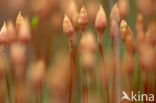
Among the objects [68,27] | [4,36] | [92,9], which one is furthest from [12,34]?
[92,9]

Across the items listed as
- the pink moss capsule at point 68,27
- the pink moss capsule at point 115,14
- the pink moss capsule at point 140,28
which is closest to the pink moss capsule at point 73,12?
the pink moss capsule at point 68,27

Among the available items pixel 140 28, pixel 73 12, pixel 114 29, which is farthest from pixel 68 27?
pixel 140 28

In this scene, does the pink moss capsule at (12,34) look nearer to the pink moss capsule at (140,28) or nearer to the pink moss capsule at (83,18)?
the pink moss capsule at (83,18)

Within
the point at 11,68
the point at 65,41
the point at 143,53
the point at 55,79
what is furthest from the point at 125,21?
the point at 11,68

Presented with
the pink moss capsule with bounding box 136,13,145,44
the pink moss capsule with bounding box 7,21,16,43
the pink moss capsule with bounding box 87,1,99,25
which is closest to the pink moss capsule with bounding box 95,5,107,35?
the pink moss capsule with bounding box 87,1,99,25

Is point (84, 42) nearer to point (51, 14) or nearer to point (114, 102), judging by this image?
point (51, 14)

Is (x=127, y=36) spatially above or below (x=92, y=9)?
below

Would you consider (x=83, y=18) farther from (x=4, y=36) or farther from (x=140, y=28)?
(x=4, y=36)

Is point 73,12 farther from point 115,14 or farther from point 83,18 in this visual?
point 115,14
